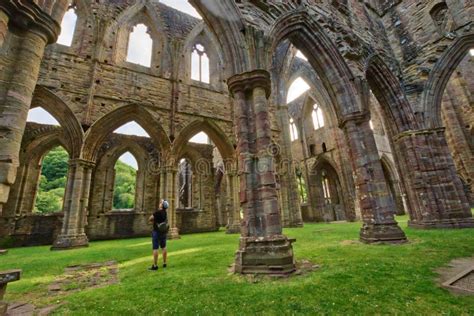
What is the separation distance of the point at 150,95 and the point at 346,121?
978 centimetres

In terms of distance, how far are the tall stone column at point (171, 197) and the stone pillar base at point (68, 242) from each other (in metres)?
3.52

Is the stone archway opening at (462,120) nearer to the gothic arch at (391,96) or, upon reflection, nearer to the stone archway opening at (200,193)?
the gothic arch at (391,96)

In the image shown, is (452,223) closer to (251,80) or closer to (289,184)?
(289,184)

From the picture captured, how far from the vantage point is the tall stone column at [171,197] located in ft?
36.1

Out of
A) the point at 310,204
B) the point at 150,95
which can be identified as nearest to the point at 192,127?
the point at 150,95

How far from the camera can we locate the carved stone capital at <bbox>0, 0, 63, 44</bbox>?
2.71 m

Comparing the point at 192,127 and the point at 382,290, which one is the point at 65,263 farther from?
the point at 192,127

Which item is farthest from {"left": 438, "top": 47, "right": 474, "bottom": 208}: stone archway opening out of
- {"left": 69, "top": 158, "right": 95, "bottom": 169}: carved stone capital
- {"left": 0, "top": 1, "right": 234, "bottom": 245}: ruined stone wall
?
{"left": 69, "top": 158, "right": 95, "bottom": 169}: carved stone capital

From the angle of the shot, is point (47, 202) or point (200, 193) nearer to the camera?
point (200, 193)

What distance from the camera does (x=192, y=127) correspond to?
42.0 feet

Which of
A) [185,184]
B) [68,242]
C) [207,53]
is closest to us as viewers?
[68,242]

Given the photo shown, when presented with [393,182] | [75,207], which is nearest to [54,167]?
[75,207]

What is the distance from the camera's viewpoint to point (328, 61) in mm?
7344

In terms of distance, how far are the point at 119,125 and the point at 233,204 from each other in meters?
7.39
